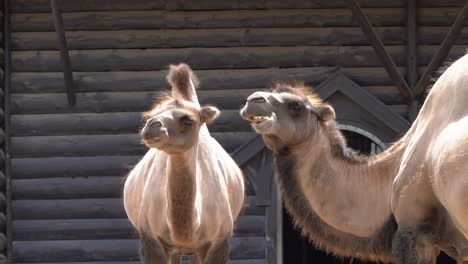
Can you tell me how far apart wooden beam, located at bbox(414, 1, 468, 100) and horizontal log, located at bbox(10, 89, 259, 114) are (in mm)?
1821

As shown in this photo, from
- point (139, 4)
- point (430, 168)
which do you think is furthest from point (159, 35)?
point (430, 168)

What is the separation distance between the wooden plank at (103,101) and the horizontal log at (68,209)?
0.99 metres

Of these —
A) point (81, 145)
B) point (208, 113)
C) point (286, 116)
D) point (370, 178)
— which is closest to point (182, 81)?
point (208, 113)

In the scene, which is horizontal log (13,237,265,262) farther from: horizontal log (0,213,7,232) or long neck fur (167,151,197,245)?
long neck fur (167,151,197,245)

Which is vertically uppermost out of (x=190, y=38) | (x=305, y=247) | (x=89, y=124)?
(x=190, y=38)

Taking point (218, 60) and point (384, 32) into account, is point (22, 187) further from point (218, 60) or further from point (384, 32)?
point (384, 32)

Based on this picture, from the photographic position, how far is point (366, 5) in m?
14.4

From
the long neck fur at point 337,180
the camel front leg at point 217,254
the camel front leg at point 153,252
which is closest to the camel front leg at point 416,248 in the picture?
the long neck fur at point 337,180

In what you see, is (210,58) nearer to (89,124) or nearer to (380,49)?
(89,124)

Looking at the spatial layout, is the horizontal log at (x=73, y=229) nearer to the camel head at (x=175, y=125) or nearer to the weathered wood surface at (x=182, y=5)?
the weathered wood surface at (x=182, y=5)

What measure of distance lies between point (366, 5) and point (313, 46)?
2.42 feet

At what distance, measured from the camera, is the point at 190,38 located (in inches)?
567

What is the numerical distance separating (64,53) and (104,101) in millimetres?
1000

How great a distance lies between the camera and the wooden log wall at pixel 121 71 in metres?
14.4
